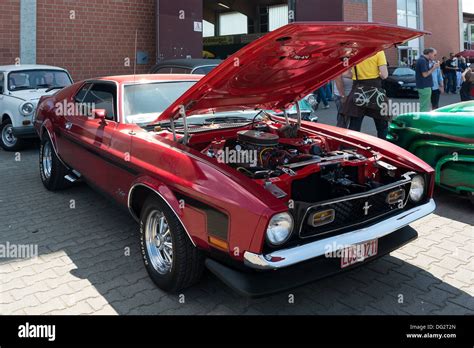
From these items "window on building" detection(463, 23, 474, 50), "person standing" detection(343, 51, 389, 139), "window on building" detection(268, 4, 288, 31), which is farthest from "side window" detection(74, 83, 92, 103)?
"window on building" detection(463, 23, 474, 50)

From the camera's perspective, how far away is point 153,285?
318 centimetres

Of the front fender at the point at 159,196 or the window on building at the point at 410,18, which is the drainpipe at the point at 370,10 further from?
the front fender at the point at 159,196

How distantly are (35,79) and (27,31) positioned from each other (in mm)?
3593

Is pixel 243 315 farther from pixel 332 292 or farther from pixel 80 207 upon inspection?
pixel 80 207

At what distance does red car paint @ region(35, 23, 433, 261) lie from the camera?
2.52 m

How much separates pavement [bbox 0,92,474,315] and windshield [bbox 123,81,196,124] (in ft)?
3.61

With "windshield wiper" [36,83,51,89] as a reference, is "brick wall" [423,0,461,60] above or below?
above

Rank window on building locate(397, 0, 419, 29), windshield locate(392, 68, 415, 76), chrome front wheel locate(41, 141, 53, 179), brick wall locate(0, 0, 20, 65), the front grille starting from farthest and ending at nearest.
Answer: window on building locate(397, 0, 419, 29), windshield locate(392, 68, 415, 76), brick wall locate(0, 0, 20, 65), chrome front wheel locate(41, 141, 53, 179), the front grille

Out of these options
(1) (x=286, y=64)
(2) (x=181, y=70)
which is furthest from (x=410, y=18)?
(1) (x=286, y=64)

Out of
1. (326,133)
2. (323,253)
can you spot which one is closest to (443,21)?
(326,133)

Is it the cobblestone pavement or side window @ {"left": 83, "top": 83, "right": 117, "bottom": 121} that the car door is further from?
the cobblestone pavement

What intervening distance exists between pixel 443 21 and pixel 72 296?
27.7 metres

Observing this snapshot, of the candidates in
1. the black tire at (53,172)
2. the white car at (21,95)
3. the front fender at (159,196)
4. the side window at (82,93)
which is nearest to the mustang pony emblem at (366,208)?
the front fender at (159,196)

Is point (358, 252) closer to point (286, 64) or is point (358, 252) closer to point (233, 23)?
point (286, 64)
